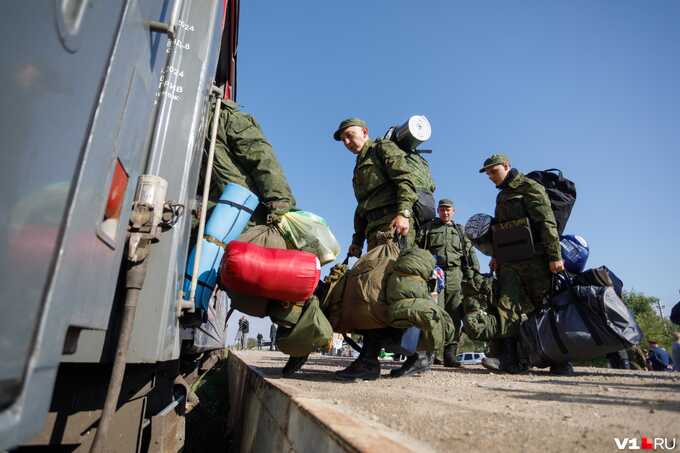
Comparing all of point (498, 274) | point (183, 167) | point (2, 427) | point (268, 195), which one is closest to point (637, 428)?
point (2, 427)

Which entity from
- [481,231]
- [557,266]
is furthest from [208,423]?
[557,266]

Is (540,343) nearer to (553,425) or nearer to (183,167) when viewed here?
(553,425)

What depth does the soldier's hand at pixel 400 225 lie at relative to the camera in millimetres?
3262

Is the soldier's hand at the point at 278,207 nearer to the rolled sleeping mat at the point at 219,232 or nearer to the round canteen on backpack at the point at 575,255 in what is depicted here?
the rolled sleeping mat at the point at 219,232

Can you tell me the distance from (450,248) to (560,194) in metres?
2.02

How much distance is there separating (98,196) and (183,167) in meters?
0.86

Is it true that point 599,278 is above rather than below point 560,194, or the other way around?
below

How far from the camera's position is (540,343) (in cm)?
378

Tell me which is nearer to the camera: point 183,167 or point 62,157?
point 62,157

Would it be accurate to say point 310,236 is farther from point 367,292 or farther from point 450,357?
point 450,357

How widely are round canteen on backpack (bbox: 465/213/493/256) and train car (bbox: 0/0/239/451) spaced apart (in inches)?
142

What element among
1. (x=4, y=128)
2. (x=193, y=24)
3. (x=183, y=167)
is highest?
(x=193, y=24)

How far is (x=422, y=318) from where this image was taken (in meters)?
2.65

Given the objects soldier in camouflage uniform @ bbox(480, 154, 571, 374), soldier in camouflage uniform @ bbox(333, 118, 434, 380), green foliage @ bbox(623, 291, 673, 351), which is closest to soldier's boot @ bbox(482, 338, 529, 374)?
soldier in camouflage uniform @ bbox(480, 154, 571, 374)
